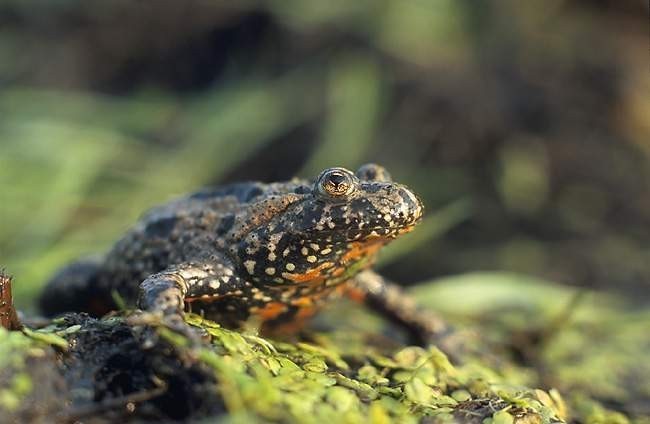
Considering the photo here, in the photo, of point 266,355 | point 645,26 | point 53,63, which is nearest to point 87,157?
point 53,63

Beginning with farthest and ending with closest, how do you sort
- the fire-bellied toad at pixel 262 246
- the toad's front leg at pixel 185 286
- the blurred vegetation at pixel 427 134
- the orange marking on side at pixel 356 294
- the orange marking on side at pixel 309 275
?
the blurred vegetation at pixel 427 134 < the orange marking on side at pixel 356 294 < the orange marking on side at pixel 309 275 < the fire-bellied toad at pixel 262 246 < the toad's front leg at pixel 185 286

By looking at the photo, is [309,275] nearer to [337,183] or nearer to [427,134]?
[337,183]

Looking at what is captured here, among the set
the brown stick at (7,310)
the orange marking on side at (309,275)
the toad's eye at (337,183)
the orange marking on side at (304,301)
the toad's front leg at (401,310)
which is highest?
the toad's eye at (337,183)

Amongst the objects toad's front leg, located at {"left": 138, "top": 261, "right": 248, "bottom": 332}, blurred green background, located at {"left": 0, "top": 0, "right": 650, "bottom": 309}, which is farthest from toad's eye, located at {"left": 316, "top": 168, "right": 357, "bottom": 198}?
blurred green background, located at {"left": 0, "top": 0, "right": 650, "bottom": 309}

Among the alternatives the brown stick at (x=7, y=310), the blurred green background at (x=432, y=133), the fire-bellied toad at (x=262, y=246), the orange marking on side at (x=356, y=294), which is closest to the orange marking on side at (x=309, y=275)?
the fire-bellied toad at (x=262, y=246)

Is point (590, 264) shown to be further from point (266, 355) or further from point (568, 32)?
point (266, 355)

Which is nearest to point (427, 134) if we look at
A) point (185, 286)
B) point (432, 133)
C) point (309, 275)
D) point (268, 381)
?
point (432, 133)

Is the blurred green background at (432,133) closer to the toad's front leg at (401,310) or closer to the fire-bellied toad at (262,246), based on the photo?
the toad's front leg at (401,310)
